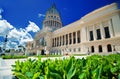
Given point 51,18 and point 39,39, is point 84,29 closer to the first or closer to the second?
point 39,39

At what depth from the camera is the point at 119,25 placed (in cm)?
3006

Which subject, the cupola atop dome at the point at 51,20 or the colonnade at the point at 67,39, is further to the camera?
the cupola atop dome at the point at 51,20

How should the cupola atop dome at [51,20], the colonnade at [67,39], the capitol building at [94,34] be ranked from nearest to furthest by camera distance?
the capitol building at [94,34]
the colonnade at [67,39]
the cupola atop dome at [51,20]

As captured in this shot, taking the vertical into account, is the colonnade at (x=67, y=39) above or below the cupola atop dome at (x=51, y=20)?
below

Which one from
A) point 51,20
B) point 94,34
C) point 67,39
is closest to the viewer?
point 94,34

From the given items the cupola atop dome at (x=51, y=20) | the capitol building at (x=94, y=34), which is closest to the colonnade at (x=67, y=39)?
the capitol building at (x=94, y=34)

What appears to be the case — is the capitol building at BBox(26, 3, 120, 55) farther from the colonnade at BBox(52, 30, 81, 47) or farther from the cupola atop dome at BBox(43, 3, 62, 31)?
the cupola atop dome at BBox(43, 3, 62, 31)

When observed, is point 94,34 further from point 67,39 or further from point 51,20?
point 51,20

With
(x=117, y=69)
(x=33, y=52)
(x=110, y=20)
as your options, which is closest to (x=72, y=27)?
(x=110, y=20)

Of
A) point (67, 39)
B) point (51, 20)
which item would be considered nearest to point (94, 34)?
point (67, 39)

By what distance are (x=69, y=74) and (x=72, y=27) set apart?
44128 mm

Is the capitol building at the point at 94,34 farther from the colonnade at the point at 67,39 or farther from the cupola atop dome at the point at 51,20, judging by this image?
the cupola atop dome at the point at 51,20

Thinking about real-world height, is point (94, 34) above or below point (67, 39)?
below

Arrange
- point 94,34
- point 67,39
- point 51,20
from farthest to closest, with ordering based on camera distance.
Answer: point 51,20 < point 67,39 < point 94,34
